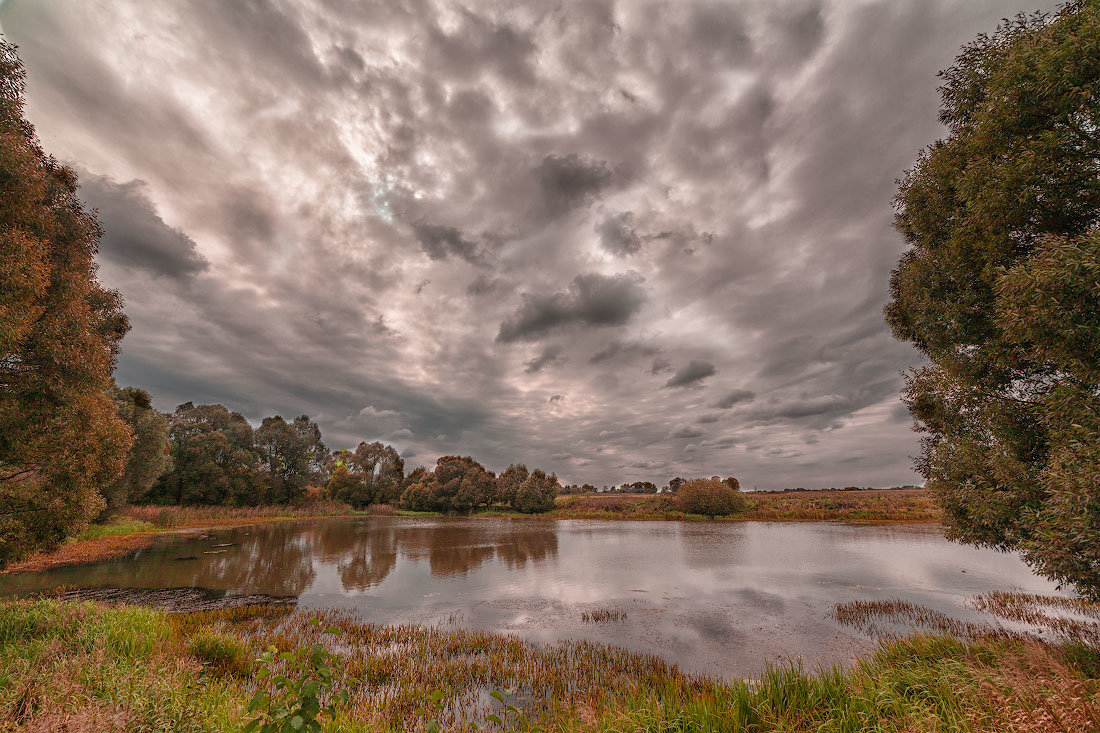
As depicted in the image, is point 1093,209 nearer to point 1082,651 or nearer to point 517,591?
point 1082,651

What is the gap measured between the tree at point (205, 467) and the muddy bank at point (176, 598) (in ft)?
195

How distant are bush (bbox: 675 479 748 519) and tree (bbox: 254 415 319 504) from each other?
87982mm

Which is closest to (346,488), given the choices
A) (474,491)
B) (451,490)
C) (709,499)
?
(451,490)

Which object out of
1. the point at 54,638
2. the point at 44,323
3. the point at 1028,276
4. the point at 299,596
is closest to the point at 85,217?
the point at 44,323

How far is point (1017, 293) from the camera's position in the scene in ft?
33.2

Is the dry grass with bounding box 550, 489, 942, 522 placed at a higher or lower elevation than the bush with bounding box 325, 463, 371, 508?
lower

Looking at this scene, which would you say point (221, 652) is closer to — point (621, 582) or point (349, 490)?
point (621, 582)

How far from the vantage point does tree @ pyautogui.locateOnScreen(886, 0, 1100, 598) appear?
351 inches

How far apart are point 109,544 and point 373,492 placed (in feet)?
243

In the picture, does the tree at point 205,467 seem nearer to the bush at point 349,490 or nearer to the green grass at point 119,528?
the bush at point 349,490

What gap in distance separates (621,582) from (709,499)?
66.7 meters

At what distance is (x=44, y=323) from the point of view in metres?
12.3

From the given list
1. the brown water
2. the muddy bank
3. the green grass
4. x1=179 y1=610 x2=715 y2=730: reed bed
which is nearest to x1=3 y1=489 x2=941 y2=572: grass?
the green grass

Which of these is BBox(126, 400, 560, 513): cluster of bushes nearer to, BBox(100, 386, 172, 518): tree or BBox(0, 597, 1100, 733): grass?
BBox(100, 386, 172, 518): tree
